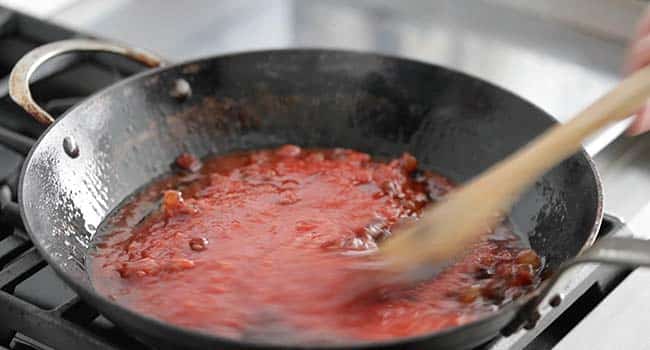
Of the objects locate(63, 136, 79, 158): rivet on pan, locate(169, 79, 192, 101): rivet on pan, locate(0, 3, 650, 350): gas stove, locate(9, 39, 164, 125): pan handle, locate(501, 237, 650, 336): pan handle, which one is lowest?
locate(0, 3, 650, 350): gas stove

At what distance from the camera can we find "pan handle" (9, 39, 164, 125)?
47.2 inches

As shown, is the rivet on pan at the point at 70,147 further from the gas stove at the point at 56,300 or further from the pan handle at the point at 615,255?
the pan handle at the point at 615,255

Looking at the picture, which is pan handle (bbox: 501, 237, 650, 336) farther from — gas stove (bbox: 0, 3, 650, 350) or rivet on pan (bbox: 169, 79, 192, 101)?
rivet on pan (bbox: 169, 79, 192, 101)

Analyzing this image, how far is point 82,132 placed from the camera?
128 centimetres

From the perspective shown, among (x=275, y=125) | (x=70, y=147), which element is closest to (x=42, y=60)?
(x=70, y=147)

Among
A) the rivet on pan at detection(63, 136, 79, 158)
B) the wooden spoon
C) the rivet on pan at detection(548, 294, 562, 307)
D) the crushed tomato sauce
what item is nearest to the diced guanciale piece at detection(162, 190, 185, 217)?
the crushed tomato sauce

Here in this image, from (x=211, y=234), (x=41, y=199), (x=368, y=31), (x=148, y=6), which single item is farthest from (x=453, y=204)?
(x=148, y=6)

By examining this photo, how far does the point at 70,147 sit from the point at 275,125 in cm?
33

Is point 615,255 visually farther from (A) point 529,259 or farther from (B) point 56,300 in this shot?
(B) point 56,300

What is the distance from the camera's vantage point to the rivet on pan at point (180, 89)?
1389 millimetres

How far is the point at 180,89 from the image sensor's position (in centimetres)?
139

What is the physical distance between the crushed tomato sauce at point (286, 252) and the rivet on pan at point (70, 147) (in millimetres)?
98

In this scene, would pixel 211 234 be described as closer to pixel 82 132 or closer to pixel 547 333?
pixel 82 132

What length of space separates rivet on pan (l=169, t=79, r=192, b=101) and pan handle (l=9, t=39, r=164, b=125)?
0.04 m
